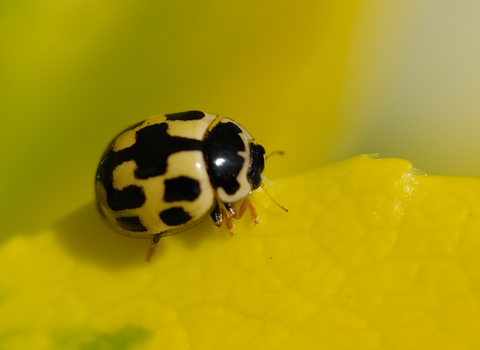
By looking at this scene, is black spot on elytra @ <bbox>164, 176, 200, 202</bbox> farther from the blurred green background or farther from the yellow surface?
the blurred green background

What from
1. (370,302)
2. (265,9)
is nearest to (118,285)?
(370,302)

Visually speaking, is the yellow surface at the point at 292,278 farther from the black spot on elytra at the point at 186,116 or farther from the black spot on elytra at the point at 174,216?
the black spot on elytra at the point at 186,116

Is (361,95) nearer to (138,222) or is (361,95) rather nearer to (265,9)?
(265,9)

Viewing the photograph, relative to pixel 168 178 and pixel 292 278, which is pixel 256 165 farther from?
pixel 292 278

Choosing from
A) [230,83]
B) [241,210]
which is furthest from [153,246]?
[230,83]

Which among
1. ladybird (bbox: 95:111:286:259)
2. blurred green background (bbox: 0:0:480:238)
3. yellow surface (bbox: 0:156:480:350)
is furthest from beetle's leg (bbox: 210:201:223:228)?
blurred green background (bbox: 0:0:480:238)

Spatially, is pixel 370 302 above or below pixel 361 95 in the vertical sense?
below

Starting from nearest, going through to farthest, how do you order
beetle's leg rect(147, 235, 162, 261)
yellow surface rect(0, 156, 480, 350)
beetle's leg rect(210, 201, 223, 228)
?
1. yellow surface rect(0, 156, 480, 350)
2. beetle's leg rect(147, 235, 162, 261)
3. beetle's leg rect(210, 201, 223, 228)
